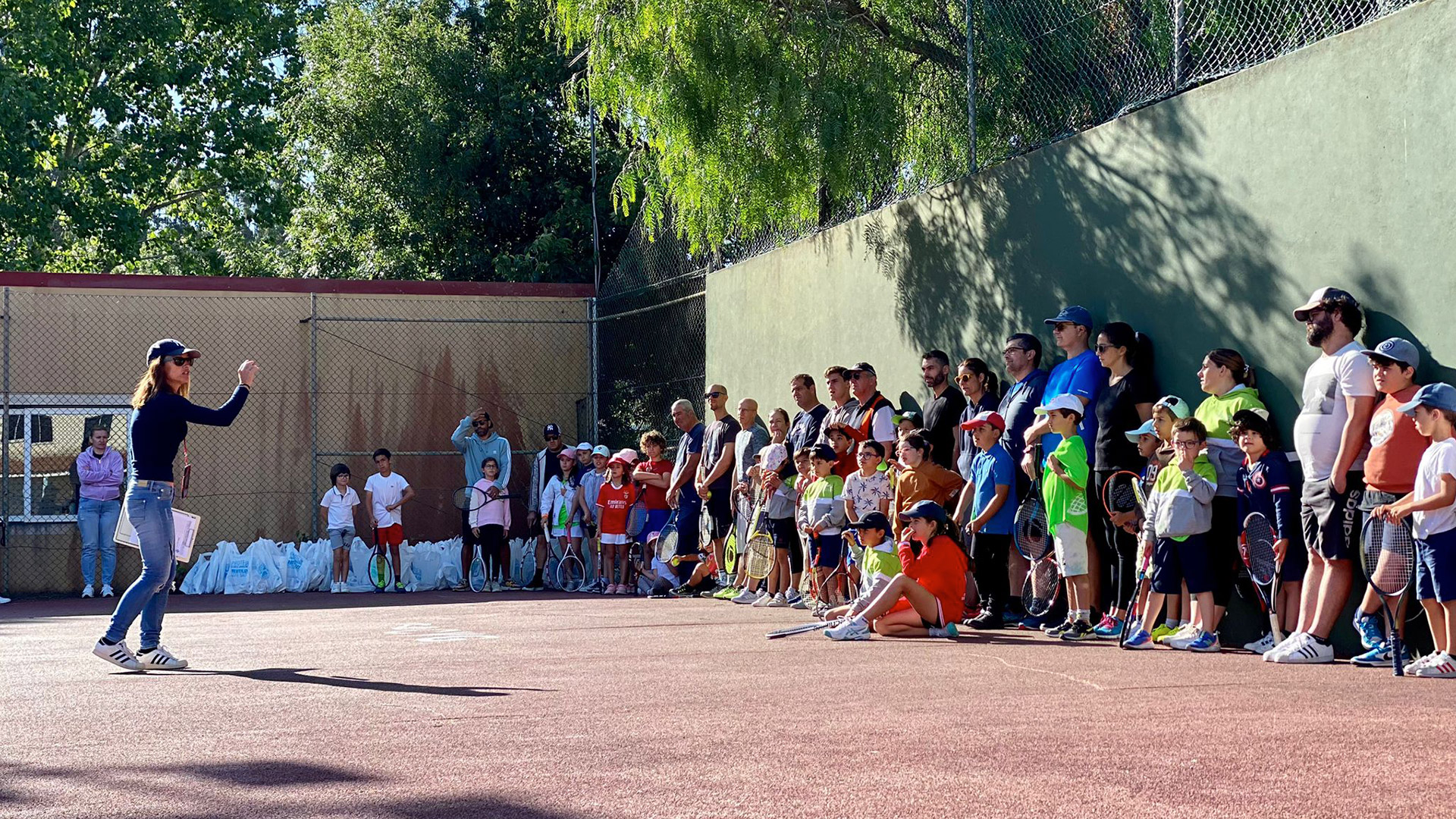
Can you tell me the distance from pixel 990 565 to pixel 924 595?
97 cm

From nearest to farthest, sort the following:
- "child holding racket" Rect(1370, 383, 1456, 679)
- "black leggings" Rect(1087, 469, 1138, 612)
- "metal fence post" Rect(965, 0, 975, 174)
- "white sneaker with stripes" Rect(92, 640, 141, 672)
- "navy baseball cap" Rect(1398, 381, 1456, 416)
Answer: "child holding racket" Rect(1370, 383, 1456, 679) < "navy baseball cap" Rect(1398, 381, 1456, 416) < "white sneaker with stripes" Rect(92, 640, 141, 672) < "black leggings" Rect(1087, 469, 1138, 612) < "metal fence post" Rect(965, 0, 975, 174)

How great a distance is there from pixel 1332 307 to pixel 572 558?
32.6 feet

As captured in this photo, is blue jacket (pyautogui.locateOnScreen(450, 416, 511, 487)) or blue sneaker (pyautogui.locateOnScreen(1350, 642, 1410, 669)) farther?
blue jacket (pyautogui.locateOnScreen(450, 416, 511, 487))

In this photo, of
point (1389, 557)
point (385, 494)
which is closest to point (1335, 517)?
point (1389, 557)

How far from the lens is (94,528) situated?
55.5 ft

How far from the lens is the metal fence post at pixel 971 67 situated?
39.0 ft

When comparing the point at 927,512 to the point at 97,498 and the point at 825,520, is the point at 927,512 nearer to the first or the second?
the point at 825,520

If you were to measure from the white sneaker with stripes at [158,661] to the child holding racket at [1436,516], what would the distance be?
6319 millimetres

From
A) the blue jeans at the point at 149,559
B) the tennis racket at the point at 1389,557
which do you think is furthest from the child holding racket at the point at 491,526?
the tennis racket at the point at 1389,557

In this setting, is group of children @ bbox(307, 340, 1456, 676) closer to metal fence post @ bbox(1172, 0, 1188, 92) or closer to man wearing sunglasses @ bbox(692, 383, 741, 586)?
man wearing sunglasses @ bbox(692, 383, 741, 586)

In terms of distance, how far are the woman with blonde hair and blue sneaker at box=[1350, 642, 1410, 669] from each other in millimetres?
5922

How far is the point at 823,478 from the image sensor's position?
39.2 ft

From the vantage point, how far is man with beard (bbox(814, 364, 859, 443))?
12422 millimetres

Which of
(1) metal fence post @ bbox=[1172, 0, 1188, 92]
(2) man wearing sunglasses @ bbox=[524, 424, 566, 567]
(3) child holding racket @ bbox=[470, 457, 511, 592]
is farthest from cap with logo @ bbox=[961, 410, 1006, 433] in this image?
(3) child holding racket @ bbox=[470, 457, 511, 592]
